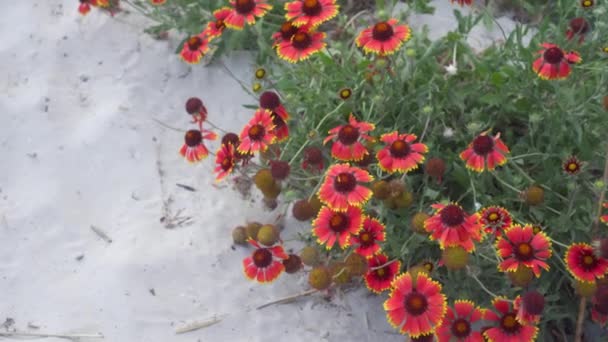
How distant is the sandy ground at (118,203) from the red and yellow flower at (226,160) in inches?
15.5

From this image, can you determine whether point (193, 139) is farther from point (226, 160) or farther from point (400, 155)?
point (400, 155)

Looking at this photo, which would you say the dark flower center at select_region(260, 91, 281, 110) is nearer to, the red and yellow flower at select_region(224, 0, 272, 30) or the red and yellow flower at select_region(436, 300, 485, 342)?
the red and yellow flower at select_region(224, 0, 272, 30)

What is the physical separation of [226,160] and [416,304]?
0.84 m

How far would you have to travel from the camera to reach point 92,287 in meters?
2.44

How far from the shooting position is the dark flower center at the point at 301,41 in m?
2.26

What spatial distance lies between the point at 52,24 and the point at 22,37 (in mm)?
161

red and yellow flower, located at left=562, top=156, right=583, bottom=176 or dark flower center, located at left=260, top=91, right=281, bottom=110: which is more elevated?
dark flower center, located at left=260, top=91, right=281, bottom=110

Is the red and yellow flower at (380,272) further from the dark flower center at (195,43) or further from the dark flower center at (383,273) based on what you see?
the dark flower center at (195,43)

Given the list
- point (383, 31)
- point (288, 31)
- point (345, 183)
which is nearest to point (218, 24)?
point (288, 31)

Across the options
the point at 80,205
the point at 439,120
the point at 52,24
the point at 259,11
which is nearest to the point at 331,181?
the point at 439,120

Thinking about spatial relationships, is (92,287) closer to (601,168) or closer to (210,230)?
(210,230)

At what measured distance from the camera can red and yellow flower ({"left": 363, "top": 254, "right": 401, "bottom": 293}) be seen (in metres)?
2.05

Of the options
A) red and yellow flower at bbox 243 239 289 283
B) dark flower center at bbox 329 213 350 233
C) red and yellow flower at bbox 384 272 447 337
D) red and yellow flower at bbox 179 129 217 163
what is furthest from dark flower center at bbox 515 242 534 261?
red and yellow flower at bbox 179 129 217 163

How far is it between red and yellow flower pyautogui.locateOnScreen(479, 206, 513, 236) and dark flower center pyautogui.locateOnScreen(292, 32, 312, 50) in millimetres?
828
